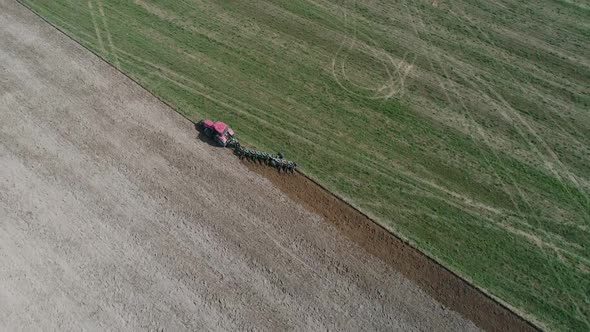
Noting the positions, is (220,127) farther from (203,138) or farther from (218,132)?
(203,138)

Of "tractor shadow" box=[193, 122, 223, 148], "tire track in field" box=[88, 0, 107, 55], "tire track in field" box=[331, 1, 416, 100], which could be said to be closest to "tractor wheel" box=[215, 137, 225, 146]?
"tractor shadow" box=[193, 122, 223, 148]

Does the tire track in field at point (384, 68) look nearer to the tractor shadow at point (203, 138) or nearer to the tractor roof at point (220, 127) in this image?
the tractor roof at point (220, 127)

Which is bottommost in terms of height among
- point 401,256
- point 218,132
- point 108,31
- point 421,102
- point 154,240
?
point 154,240

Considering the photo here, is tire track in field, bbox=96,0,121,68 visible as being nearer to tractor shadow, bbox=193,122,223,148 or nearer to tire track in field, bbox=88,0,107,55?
tire track in field, bbox=88,0,107,55

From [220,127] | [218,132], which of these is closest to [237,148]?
[218,132]

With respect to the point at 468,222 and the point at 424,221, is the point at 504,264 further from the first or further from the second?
the point at 424,221

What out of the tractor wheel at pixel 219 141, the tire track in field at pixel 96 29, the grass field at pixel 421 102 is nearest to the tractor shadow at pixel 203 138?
the tractor wheel at pixel 219 141

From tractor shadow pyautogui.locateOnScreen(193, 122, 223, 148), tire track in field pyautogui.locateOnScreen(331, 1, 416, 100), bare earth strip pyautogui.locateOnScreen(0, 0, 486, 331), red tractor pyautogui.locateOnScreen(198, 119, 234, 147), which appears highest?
tire track in field pyautogui.locateOnScreen(331, 1, 416, 100)
